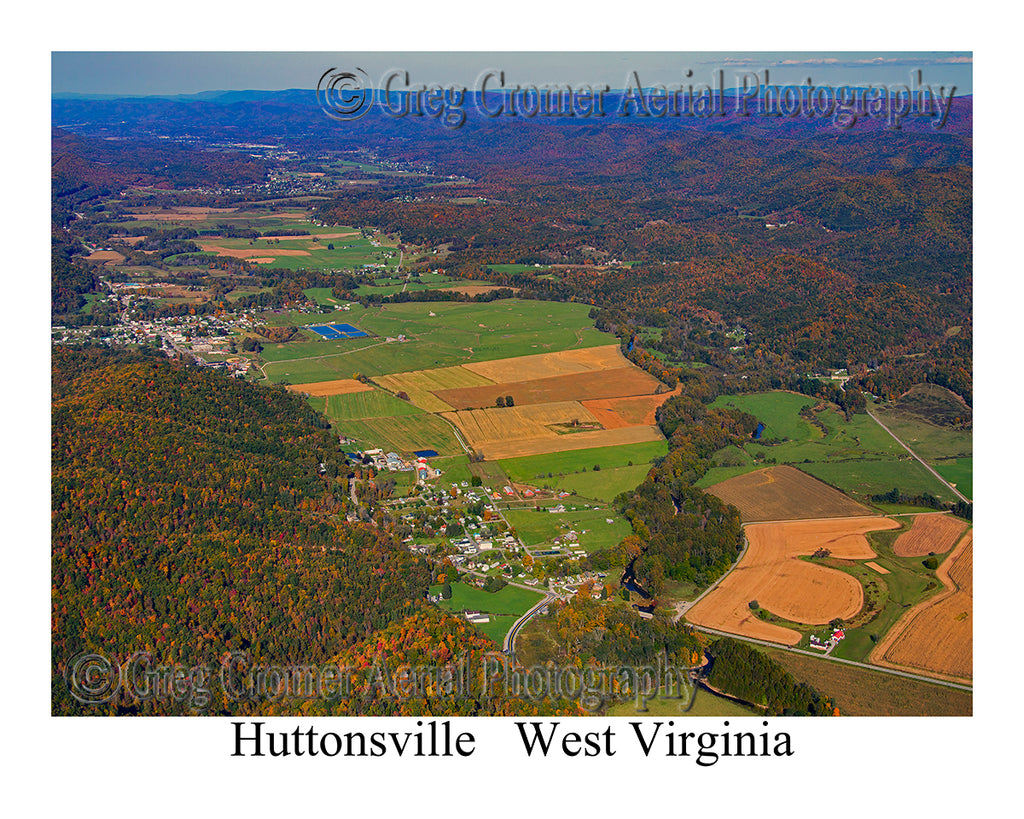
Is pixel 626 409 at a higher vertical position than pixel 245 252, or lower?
lower

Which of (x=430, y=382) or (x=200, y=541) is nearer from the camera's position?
(x=200, y=541)

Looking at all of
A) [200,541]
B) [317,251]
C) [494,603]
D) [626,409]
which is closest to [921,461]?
[626,409]

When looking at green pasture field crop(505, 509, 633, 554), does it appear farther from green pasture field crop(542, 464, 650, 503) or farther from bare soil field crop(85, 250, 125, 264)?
bare soil field crop(85, 250, 125, 264)

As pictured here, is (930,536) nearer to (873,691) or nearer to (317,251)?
(873,691)

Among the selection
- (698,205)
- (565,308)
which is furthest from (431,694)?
(698,205)

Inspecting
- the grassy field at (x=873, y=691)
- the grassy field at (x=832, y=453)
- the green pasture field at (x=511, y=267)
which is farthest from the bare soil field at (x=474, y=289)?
the grassy field at (x=873, y=691)

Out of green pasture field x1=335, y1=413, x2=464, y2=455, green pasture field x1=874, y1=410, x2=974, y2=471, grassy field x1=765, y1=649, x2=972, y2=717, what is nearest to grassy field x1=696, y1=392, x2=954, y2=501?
green pasture field x1=874, y1=410, x2=974, y2=471
